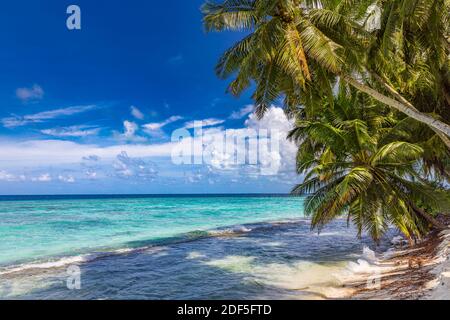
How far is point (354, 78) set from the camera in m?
7.28

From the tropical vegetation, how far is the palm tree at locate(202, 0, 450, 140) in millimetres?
22

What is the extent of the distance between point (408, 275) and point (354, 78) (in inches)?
201

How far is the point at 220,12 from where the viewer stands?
23.8 feet

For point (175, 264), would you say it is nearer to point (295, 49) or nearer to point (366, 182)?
point (366, 182)

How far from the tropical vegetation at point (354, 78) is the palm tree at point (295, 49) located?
0.9 inches

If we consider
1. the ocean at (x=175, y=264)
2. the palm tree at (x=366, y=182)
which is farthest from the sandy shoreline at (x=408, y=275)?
the palm tree at (x=366, y=182)

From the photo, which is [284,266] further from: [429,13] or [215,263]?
[429,13]

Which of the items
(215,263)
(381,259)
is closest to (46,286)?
(215,263)

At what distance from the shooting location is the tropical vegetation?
21.1 ft

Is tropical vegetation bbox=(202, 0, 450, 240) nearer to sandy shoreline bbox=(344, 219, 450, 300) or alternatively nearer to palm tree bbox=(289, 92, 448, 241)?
palm tree bbox=(289, 92, 448, 241)

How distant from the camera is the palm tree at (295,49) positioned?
629cm

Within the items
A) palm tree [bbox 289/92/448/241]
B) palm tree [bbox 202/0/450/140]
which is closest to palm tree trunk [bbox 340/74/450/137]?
palm tree [bbox 202/0/450/140]

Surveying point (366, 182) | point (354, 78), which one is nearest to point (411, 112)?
point (354, 78)
